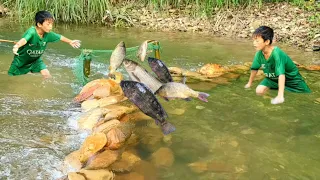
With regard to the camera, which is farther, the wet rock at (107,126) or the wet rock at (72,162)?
the wet rock at (107,126)

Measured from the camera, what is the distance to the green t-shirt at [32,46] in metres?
5.38

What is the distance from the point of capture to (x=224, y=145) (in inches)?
167

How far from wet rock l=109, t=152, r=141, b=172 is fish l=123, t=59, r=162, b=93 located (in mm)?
1004

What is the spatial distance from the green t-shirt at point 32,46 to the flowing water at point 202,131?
541 mm

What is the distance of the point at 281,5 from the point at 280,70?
6822mm

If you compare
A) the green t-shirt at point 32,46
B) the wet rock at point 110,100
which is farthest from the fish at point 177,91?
the green t-shirt at point 32,46

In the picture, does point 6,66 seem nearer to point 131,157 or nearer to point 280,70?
point 131,157

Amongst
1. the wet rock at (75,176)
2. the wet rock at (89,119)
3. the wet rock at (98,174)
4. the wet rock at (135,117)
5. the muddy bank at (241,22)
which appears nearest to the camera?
the wet rock at (75,176)

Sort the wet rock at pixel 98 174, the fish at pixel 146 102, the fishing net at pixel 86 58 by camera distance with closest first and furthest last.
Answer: the wet rock at pixel 98 174
the fish at pixel 146 102
the fishing net at pixel 86 58

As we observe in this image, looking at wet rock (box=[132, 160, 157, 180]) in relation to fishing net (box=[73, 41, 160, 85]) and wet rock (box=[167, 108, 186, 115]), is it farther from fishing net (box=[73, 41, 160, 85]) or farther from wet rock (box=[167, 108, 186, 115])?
fishing net (box=[73, 41, 160, 85])

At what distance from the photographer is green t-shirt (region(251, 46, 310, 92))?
4.46 m

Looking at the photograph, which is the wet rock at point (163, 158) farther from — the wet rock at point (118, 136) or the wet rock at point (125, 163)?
the wet rock at point (118, 136)

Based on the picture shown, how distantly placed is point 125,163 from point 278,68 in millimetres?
2002

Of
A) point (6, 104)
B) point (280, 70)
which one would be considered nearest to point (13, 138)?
point (6, 104)
